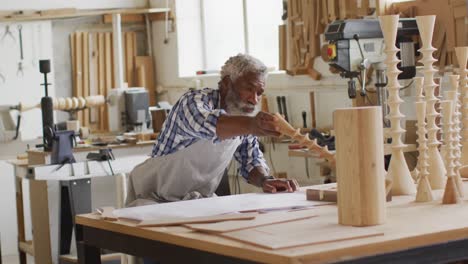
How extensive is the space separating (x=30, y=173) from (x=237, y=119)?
2346 millimetres

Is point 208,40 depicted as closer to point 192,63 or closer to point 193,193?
point 192,63

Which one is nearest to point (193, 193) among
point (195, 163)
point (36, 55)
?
point (195, 163)

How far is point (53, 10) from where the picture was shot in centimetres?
843

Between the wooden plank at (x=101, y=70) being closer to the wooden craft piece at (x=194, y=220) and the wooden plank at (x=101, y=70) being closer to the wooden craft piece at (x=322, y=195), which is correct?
the wooden craft piece at (x=322, y=195)

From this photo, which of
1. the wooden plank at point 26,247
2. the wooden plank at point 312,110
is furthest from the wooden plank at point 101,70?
the wooden plank at point 312,110

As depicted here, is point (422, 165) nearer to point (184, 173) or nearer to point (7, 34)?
point (184, 173)

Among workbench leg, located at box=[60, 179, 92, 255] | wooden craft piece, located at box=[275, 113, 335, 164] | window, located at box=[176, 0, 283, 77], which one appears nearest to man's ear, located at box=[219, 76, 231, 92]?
wooden craft piece, located at box=[275, 113, 335, 164]

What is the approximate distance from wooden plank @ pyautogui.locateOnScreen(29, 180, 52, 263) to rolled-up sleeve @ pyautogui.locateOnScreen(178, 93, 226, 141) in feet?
9.02

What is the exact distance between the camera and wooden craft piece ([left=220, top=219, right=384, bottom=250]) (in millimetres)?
2342

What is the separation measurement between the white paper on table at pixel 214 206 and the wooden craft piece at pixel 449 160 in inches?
17.4

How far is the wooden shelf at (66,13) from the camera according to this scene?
27.0 ft

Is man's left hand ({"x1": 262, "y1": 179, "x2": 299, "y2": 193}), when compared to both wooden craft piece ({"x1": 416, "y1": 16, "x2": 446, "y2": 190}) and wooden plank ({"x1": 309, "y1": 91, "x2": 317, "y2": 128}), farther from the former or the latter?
wooden plank ({"x1": 309, "y1": 91, "x2": 317, "y2": 128})

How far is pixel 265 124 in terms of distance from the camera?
3.42m

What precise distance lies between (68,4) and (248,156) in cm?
473
